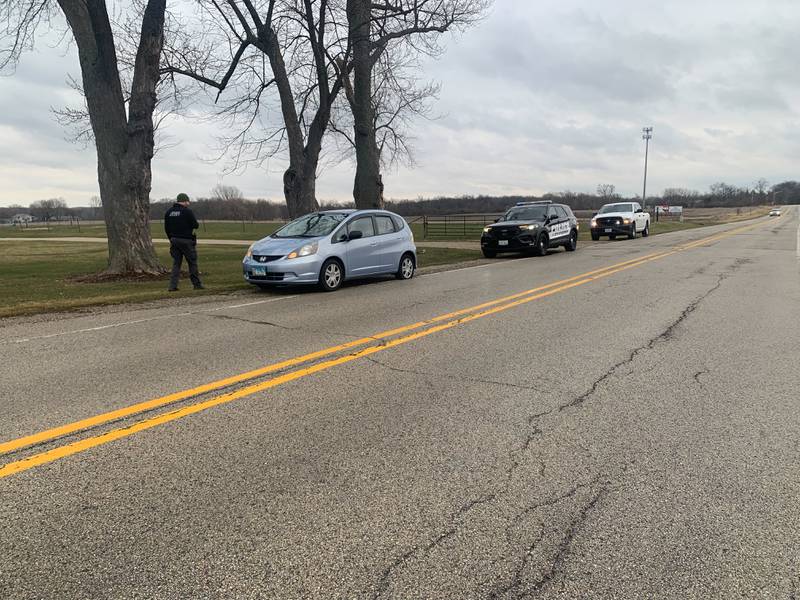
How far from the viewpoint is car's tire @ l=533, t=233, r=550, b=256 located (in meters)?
A: 18.8

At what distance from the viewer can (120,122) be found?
13117mm

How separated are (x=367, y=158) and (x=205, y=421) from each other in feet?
54.3

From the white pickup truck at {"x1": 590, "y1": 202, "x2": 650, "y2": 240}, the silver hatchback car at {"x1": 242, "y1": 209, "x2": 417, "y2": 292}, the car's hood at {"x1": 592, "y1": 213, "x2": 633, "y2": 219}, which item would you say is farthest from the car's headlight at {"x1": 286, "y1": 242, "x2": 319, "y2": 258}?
the car's hood at {"x1": 592, "y1": 213, "x2": 633, "y2": 219}

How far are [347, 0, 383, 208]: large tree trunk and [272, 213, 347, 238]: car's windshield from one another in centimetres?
737

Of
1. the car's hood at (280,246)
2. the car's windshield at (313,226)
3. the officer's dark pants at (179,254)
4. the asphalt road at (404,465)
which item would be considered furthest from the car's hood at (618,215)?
the officer's dark pants at (179,254)

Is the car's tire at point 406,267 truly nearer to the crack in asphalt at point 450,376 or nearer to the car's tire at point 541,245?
the car's tire at point 541,245

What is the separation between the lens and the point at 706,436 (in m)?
3.83

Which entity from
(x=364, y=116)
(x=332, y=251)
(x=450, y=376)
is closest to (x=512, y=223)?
(x=364, y=116)

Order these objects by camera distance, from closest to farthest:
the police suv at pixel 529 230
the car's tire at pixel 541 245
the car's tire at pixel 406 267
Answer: the car's tire at pixel 406 267 < the police suv at pixel 529 230 < the car's tire at pixel 541 245

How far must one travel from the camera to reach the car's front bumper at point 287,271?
1059 centimetres

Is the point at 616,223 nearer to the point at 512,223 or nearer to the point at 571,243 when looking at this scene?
the point at 571,243

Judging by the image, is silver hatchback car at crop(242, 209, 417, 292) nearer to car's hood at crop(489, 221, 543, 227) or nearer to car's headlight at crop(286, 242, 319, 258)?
car's headlight at crop(286, 242, 319, 258)

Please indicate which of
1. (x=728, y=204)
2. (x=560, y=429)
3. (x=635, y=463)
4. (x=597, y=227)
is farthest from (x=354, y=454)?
(x=728, y=204)

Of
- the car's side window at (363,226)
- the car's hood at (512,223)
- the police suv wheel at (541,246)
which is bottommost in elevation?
the police suv wheel at (541,246)
